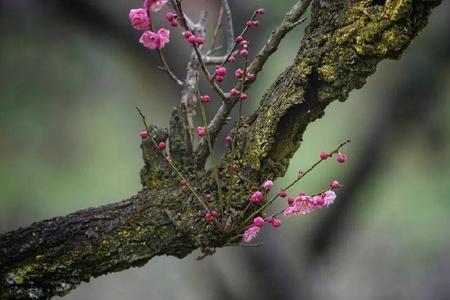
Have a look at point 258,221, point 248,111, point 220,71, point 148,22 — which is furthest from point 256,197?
point 248,111

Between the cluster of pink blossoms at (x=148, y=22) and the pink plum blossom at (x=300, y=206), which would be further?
the pink plum blossom at (x=300, y=206)

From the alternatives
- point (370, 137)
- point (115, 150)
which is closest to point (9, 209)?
point (115, 150)

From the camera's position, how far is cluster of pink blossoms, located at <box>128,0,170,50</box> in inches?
45.6

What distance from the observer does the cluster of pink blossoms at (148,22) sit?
116 centimetres

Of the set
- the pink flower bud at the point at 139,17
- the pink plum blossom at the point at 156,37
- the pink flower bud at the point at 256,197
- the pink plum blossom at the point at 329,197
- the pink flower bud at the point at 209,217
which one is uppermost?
the pink flower bud at the point at 139,17

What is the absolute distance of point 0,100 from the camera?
3.54 metres

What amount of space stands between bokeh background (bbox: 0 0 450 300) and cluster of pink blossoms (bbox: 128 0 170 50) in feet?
6.85

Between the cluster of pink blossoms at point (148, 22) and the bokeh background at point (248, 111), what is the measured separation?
2.09 m

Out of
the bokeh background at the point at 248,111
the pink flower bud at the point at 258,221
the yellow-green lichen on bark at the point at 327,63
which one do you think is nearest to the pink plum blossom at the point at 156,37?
the yellow-green lichen on bark at the point at 327,63

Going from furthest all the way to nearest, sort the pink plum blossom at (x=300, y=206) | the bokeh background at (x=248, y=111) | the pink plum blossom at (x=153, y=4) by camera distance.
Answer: the bokeh background at (x=248, y=111)
the pink plum blossom at (x=300, y=206)
the pink plum blossom at (x=153, y=4)

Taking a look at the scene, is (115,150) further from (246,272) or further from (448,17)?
(448,17)

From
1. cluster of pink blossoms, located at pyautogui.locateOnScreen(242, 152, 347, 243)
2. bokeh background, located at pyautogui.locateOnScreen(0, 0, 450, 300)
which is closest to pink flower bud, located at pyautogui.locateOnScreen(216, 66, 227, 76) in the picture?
cluster of pink blossoms, located at pyautogui.locateOnScreen(242, 152, 347, 243)

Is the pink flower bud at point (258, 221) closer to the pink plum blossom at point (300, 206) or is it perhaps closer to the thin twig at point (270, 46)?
the pink plum blossom at point (300, 206)

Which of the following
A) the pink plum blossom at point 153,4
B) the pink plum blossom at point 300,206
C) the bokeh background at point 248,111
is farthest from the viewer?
the bokeh background at point 248,111
